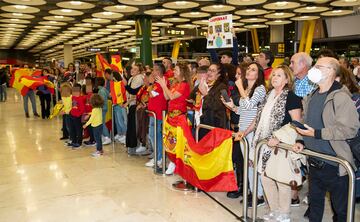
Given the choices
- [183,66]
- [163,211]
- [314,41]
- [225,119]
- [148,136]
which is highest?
[314,41]

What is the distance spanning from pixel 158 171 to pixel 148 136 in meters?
1.04

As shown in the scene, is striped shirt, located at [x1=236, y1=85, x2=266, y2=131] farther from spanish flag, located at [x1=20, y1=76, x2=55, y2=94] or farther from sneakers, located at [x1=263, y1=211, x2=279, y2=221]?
spanish flag, located at [x1=20, y1=76, x2=55, y2=94]

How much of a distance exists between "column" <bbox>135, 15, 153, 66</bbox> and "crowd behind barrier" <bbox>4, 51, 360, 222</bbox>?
20.4 ft

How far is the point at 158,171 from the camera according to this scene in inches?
205

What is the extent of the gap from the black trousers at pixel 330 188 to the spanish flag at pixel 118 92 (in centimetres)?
442

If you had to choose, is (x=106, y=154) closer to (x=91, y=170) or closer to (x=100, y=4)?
(x=91, y=170)

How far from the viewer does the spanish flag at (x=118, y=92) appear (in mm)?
6594

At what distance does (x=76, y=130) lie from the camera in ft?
22.9

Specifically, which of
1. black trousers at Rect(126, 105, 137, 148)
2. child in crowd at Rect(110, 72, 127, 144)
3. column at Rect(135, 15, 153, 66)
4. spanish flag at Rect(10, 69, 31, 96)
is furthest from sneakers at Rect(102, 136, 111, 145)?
column at Rect(135, 15, 153, 66)

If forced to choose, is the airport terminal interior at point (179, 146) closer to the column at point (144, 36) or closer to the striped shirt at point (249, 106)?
the striped shirt at point (249, 106)

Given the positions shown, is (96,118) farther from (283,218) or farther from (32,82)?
(32,82)

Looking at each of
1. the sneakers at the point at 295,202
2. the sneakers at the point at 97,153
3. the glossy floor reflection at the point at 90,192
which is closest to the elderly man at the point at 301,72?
the sneakers at the point at 295,202

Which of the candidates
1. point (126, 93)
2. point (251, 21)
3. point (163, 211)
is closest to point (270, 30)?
point (251, 21)

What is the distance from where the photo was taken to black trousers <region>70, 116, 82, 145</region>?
6855 mm
